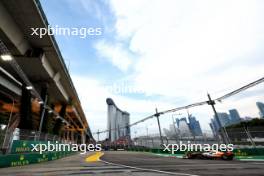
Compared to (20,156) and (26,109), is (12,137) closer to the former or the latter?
(20,156)

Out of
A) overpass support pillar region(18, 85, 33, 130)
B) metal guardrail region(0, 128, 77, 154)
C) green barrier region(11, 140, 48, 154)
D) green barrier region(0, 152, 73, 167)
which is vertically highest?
overpass support pillar region(18, 85, 33, 130)

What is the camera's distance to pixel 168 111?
135ft

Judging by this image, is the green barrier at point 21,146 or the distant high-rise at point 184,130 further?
the distant high-rise at point 184,130

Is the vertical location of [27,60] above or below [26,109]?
above

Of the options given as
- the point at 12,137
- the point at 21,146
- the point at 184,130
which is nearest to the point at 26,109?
the point at 21,146

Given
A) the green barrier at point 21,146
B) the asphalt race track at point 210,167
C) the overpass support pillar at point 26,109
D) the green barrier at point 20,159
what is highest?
the overpass support pillar at point 26,109

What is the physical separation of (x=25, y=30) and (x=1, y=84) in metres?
9.39

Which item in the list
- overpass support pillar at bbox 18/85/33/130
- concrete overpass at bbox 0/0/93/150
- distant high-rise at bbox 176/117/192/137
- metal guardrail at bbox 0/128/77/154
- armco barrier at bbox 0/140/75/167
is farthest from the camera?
distant high-rise at bbox 176/117/192/137

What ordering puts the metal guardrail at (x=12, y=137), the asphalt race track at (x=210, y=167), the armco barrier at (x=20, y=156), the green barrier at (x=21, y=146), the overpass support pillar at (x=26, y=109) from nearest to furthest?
the asphalt race track at (x=210, y=167)
the armco barrier at (x=20, y=156)
the metal guardrail at (x=12, y=137)
the green barrier at (x=21, y=146)
the overpass support pillar at (x=26, y=109)

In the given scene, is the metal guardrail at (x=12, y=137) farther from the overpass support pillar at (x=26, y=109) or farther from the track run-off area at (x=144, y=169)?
the track run-off area at (x=144, y=169)

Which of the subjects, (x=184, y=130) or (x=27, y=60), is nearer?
(x=27, y=60)

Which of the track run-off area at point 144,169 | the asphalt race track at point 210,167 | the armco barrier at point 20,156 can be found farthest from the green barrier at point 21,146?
the asphalt race track at point 210,167

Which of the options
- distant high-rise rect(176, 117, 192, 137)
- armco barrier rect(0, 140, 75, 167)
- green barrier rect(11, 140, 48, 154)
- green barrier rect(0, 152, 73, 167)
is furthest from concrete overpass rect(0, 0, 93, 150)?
distant high-rise rect(176, 117, 192, 137)

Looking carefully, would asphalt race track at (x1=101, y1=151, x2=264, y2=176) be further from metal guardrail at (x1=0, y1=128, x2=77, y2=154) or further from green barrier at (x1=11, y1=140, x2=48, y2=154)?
metal guardrail at (x1=0, y1=128, x2=77, y2=154)
